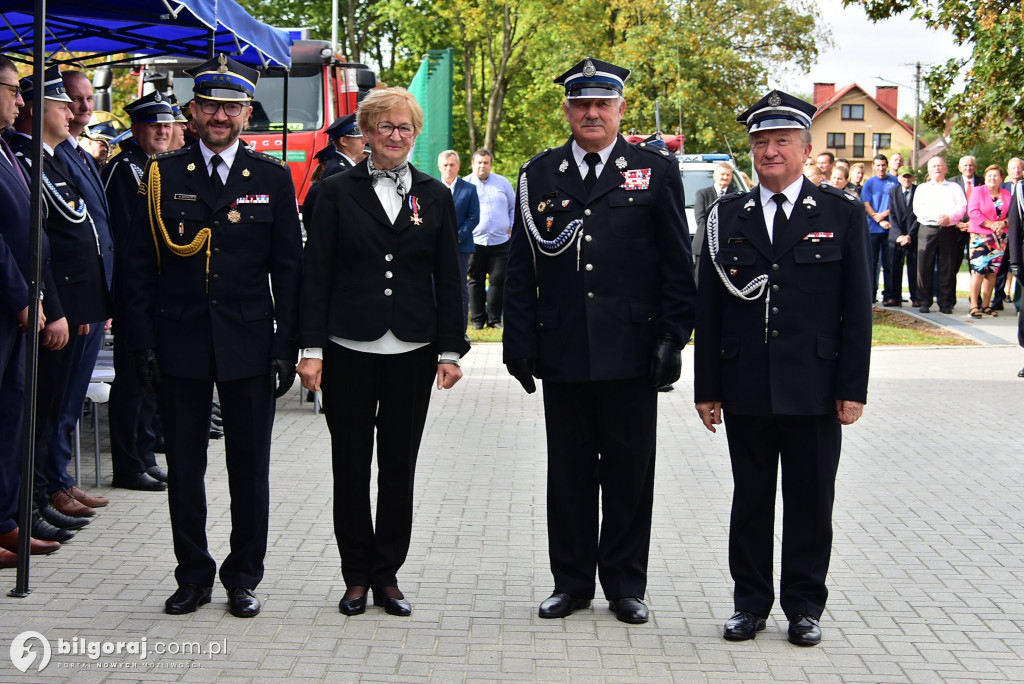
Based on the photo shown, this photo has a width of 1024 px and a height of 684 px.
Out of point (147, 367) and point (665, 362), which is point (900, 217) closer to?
point (665, 362)

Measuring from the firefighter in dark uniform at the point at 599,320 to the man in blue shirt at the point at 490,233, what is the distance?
1016 centimetres

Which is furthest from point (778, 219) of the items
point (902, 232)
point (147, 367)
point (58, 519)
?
point (902, 232)

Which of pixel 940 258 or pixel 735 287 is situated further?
pixel 940 258

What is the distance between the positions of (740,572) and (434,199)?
192cm

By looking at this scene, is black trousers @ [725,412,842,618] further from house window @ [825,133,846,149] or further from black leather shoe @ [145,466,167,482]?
house window @ [825,133,846,149]

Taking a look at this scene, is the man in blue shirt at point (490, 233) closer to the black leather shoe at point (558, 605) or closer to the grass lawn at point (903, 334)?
the grass lawn at point (903, 334)

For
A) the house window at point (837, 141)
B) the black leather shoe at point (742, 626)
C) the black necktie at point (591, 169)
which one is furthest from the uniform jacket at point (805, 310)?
the house window at point (837, 141)

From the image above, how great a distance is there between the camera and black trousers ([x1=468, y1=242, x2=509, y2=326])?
50.6ft

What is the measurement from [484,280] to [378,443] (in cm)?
1069

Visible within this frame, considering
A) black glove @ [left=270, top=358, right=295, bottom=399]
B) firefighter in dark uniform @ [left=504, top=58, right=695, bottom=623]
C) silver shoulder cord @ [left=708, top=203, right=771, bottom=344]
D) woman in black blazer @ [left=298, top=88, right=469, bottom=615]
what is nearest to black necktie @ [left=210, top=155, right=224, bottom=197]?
woman in black blazer @ [left=298, top=88, right=469, bottom=615]

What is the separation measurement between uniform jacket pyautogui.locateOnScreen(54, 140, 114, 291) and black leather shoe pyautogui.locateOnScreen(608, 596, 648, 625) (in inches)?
122

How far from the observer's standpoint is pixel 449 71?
20.8m

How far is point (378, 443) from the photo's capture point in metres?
5.11

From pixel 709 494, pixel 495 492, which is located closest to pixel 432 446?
pixel 495 492
